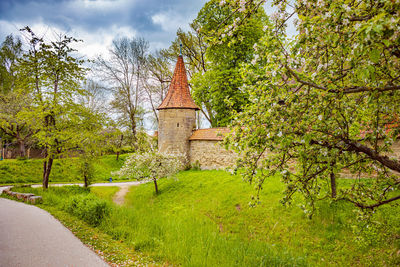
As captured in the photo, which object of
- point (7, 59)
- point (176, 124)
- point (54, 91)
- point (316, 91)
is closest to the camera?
point (316, 91)

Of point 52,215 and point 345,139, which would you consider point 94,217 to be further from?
point 345,139

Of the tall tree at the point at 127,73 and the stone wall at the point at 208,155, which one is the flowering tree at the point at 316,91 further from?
the tall tree at the point at 127,73

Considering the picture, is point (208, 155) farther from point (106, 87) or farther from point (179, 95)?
point (106, 87)

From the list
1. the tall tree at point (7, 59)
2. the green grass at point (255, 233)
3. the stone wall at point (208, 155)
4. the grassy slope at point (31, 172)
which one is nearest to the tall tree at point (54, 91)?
the green grass at point (255, 233)

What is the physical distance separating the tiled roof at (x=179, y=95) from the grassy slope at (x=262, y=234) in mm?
8287

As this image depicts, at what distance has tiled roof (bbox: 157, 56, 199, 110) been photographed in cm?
1629

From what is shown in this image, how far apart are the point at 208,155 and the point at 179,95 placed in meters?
5.33

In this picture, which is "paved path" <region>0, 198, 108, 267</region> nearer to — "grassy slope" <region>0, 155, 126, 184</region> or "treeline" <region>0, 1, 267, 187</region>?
"treeline" <region>0, 1, 267, 187</region>

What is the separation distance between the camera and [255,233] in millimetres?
7098

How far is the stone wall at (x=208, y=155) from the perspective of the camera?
1429 centimetres

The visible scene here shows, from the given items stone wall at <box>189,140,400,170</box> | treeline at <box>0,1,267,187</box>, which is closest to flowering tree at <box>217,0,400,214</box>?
treeline at <box>0,1,267,187</box>

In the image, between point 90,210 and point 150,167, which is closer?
point 90,210

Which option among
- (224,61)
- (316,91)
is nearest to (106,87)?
(224,61)

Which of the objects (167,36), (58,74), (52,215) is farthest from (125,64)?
(52,215)
